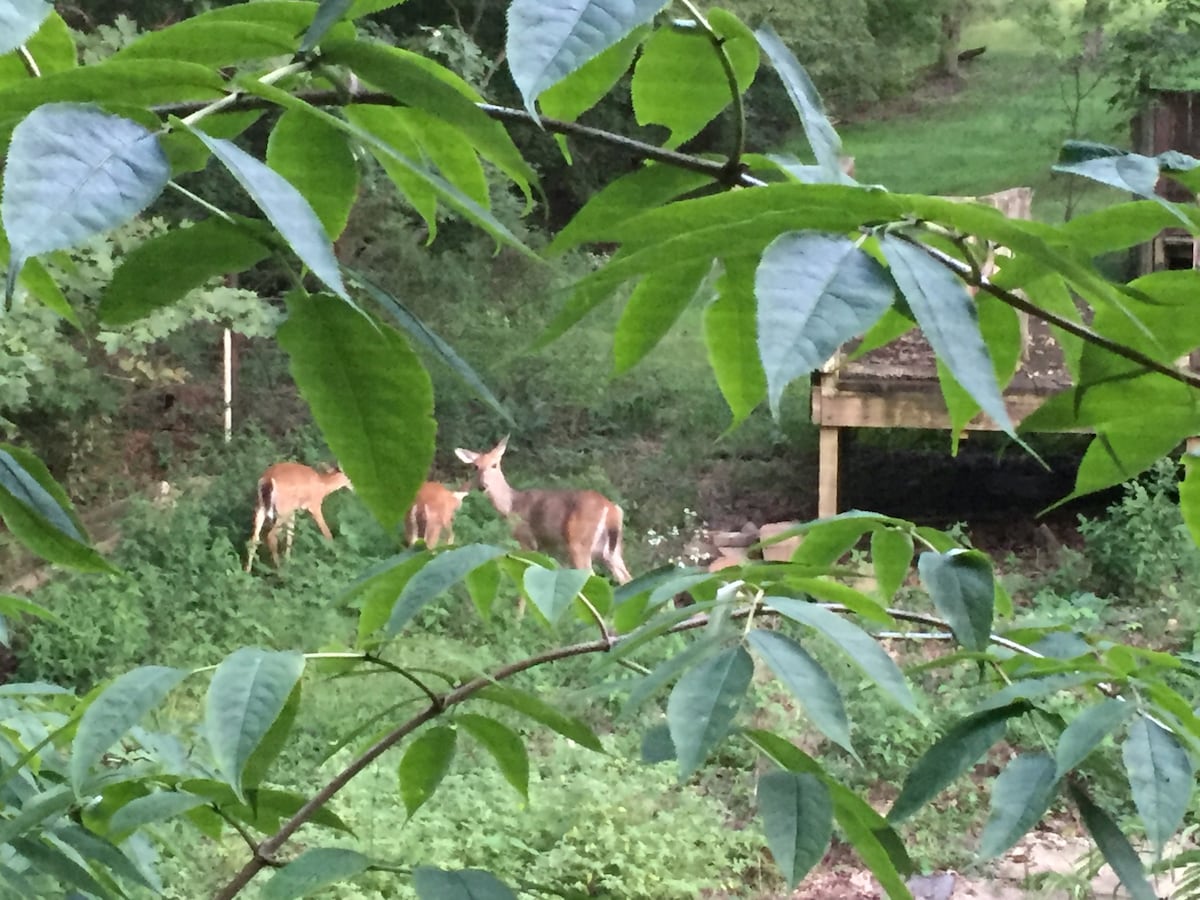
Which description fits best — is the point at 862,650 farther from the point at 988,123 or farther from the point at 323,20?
the point at 988,123

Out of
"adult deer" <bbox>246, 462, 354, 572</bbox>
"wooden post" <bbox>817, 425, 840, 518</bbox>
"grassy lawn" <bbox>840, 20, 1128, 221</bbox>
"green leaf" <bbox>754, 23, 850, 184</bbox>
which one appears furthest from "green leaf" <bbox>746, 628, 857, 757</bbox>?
"grassy lawn" <bbox>840, 20, 1128, 221</bbox>

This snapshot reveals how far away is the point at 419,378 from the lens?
0.58 ft

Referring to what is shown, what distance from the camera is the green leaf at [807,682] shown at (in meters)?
0.22

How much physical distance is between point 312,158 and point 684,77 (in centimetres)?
10

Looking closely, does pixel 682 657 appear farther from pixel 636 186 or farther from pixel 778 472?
pixel 778 472

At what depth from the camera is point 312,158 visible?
223mm

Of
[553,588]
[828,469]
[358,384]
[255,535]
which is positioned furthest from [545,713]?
[255,535]

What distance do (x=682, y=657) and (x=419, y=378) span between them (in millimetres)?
99

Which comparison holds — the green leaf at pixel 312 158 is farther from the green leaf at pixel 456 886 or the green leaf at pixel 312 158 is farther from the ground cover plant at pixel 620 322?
the green leaf at pixel 456 886

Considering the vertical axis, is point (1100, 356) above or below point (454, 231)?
above

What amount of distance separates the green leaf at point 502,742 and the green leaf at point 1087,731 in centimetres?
15

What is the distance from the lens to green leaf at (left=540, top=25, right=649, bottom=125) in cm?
24

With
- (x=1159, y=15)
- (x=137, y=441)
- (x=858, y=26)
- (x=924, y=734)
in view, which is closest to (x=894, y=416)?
(x=924, y=734)

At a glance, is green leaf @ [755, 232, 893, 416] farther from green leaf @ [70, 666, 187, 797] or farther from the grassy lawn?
the grassy lawn
